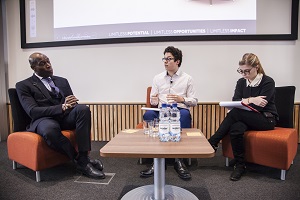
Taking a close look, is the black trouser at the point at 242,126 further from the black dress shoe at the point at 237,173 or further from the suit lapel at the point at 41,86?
the suit lapel at the point at 41,86

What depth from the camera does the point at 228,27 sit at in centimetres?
322

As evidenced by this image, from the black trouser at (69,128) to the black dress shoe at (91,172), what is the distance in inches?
5.9

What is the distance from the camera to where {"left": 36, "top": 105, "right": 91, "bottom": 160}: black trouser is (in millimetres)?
2088

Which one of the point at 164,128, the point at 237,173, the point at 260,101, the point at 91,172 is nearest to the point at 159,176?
the point at 164,128

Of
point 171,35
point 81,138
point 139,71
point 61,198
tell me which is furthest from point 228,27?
point 61,198

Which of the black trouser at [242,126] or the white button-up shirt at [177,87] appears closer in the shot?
the black trouser at [242,126]

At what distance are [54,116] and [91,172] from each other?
0.72 m

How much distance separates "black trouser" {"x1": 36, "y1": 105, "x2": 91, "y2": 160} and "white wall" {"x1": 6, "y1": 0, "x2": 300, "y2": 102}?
1225 mm

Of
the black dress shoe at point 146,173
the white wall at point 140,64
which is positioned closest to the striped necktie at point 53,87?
the white wall at point 140,64

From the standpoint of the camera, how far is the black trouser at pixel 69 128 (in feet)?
6.85

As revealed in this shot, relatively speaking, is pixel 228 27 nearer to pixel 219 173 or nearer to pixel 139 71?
pixel 139 71

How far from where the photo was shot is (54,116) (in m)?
2.35

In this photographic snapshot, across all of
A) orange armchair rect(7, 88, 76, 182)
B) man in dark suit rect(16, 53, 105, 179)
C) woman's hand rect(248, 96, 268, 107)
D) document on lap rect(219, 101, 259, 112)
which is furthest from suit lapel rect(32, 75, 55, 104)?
woman's hand rect(248, 96, 268, 107)

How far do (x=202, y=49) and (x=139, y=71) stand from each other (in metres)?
1.02
